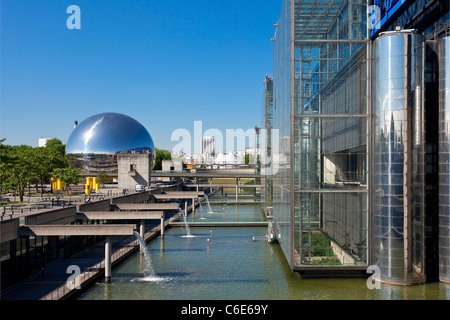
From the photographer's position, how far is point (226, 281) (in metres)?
22.0

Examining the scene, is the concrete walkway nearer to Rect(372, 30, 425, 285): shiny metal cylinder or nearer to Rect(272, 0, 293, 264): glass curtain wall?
Rect(272, 0, 293, 264): glass curtain wall

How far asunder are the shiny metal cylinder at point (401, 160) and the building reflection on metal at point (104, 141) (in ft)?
241

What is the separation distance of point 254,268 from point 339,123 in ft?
33.9

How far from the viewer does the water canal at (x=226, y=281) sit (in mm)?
19438

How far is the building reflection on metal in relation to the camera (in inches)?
3472

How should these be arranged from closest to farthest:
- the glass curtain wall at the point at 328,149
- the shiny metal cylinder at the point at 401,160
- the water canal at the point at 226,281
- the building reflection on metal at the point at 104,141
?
1. the water canal at the point at 226,281
2. the shiny metal cylinder at the point at 401,160
3. the glass curtain wall at the point at 328,149
4. the building reflection on metal at the point at 104,141

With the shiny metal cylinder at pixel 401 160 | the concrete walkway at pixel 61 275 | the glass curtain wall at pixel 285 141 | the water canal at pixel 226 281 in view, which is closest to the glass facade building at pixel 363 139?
the shiny metal cylinder at pixel 401 160

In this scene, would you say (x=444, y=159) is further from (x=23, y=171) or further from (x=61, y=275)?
(x=23, y=171)

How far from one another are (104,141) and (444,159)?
79154mm

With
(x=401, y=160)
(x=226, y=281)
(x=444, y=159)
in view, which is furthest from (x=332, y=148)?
(x=226, y=281)

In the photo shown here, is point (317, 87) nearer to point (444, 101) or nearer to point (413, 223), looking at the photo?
point (444, 101)

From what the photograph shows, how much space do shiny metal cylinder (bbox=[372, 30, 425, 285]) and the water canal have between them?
4.40ft

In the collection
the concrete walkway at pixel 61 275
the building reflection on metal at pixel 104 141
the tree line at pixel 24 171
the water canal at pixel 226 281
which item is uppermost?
the building reflection on metal at pixel 104 141

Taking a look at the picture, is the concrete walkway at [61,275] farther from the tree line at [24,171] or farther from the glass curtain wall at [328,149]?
the tree line at [24,171]
